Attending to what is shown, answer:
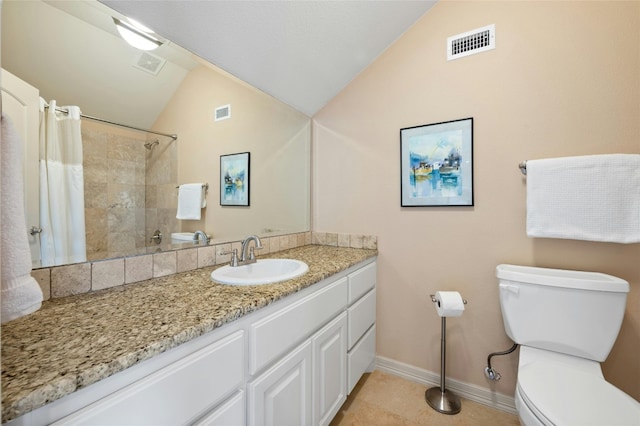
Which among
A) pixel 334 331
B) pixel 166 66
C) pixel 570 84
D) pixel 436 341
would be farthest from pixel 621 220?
pixel 166 66

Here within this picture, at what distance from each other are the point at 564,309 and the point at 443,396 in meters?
0.85

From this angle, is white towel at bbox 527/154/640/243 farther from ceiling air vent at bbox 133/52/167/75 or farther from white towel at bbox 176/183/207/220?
ceiling air vent at bbox 133/52/167/75

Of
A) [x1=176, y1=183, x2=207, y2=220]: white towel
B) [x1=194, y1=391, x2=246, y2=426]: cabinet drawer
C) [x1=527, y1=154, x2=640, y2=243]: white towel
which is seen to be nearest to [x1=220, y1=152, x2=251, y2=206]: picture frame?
[x1=176, y1=183, x2=207, y2=220]: white towel

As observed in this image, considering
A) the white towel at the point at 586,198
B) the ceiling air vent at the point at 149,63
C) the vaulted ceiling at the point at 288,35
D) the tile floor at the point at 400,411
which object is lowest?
the tile floor at the point at 400,411

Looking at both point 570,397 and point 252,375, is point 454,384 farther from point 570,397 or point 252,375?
point 252,375

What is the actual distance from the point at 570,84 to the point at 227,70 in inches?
72.4

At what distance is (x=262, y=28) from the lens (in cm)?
141

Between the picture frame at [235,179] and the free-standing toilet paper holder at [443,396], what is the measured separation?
53.1 inches

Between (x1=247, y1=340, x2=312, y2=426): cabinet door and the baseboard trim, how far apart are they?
916 millimetres

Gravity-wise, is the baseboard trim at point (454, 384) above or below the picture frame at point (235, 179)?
below

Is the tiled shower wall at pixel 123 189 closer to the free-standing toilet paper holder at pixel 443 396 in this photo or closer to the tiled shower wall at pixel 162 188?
the tiled shower wall at pixel 162 188

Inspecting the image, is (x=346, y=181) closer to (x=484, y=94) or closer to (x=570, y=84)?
(x=484, y=94)

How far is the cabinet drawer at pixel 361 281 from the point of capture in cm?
158

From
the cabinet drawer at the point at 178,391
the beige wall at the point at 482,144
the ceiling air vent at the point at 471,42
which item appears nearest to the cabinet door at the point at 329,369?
the cabinet drawer at the point at 178,391
